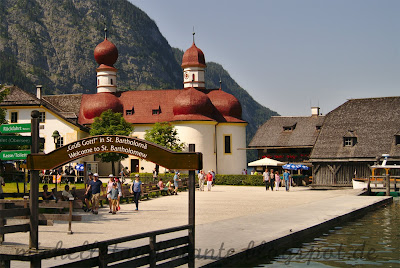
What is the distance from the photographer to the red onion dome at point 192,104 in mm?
69562

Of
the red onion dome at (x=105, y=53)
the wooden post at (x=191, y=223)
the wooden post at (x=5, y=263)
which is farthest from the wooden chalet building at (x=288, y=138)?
the wooden post at (x=5, y=263)

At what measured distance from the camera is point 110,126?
65.8 metres

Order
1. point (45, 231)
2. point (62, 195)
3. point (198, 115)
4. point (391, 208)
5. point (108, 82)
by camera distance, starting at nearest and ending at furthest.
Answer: point (45, 231) < point (62, 195) < point (391, 208) < point (198, 115) < point (108, 82)

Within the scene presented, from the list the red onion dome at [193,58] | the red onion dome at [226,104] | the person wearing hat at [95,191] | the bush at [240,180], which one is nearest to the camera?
the person wearing hat at [95,191]

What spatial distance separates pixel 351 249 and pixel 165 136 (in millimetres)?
48768

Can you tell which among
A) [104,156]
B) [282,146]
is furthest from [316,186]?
[104,156]

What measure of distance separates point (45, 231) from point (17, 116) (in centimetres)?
5107

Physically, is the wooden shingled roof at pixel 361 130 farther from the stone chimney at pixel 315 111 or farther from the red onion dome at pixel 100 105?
the red onion dome at pixel 100 105

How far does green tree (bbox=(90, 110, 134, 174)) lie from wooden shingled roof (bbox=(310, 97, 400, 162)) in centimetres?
2166

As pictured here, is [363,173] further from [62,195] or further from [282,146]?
[62,195]

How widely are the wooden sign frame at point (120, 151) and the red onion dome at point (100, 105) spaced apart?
60791 millimetres

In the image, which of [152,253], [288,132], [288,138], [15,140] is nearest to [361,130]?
[288,138]

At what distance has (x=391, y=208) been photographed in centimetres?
3195

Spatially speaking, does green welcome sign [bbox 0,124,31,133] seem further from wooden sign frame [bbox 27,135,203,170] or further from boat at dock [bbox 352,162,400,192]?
boat at dock [bbox 352,162,400,192]
